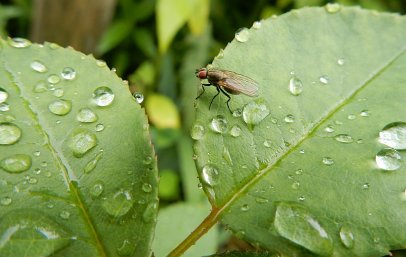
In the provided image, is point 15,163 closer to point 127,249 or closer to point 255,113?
point 127,249

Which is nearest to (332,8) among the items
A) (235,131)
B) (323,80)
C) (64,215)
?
(323,80)

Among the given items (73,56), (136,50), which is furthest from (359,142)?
(136,50)

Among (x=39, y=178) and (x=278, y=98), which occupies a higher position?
(x=278, y=98)

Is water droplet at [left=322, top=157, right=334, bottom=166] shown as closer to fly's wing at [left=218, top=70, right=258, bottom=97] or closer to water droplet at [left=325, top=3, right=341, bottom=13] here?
fly's wing at [left=218, top=70, right=258, bottom=97]

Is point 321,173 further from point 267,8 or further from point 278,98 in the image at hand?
point 267,8

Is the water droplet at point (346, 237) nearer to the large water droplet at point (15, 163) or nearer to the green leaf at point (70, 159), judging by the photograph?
the green leaf at point (70, 159)

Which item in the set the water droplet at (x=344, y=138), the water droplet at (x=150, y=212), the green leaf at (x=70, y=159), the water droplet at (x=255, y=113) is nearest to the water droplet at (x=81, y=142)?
the green leaf at (x=70, y=159)

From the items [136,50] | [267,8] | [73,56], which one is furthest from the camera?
[136,50]

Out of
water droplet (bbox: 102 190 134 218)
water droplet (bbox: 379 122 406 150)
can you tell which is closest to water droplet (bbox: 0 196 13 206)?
water droplet (bbox: 102 190 134 218)

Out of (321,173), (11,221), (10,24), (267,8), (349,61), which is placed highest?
(349,61)
